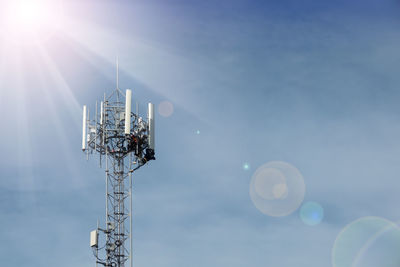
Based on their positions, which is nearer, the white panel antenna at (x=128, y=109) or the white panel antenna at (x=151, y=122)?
the white panel antenna at (x=128, y=109)

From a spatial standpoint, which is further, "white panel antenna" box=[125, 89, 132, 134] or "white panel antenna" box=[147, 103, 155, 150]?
"white panel antenna" box=[147, 103, 155, 150]

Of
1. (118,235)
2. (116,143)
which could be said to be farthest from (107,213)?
(116,143)

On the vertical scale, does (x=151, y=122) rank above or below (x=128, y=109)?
above

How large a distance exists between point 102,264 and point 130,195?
958cm

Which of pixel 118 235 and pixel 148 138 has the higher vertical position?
pixel 148 138

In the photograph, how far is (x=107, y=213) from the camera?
96875 mm

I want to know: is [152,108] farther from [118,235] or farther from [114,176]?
[118,235]

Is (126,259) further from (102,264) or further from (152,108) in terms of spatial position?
(152,108)

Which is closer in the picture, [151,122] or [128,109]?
[128,109]

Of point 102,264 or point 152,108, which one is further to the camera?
point 152,108


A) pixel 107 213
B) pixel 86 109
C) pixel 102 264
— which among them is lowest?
pixel 102 264

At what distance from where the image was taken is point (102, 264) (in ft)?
312

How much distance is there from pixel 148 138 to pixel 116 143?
170 inches

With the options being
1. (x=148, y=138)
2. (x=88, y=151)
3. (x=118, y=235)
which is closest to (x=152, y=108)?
(x=148, y=138)
